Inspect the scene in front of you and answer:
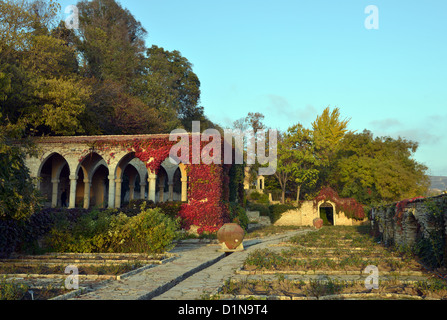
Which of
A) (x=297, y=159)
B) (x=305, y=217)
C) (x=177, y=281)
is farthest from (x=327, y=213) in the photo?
(x=177, y=281)

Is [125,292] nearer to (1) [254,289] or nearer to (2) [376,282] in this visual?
(1) [254,289]

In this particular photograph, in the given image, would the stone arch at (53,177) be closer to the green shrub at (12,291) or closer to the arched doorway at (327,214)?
the green shrub at (12,291)

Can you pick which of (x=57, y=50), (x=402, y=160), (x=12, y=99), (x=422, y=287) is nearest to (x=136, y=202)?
(x=12, y=99)

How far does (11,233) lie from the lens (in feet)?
32.8

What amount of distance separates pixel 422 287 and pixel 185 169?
518 inches

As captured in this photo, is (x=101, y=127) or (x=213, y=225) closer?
(x=213, y=225)

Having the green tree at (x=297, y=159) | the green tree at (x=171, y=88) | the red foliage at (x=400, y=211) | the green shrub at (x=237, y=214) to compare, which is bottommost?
the green shrub at (x=237, y=214)

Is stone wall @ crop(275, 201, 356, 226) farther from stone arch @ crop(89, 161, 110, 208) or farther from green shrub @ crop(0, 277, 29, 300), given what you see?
green shrub @ crop(0, 277, 29, 300)

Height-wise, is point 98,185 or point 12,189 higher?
point 98,185

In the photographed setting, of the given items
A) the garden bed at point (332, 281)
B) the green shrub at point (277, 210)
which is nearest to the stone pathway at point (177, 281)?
the garden bed at point (332, 281)

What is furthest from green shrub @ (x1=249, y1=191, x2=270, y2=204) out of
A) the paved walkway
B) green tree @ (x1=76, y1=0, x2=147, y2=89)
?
the paved walkway

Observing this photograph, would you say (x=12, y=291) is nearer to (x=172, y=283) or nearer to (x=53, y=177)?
(x=172, y=283)

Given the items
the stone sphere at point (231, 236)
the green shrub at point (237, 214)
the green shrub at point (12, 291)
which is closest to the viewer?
the green shrub at point (12, 291)

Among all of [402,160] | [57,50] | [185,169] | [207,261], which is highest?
[57,50]
